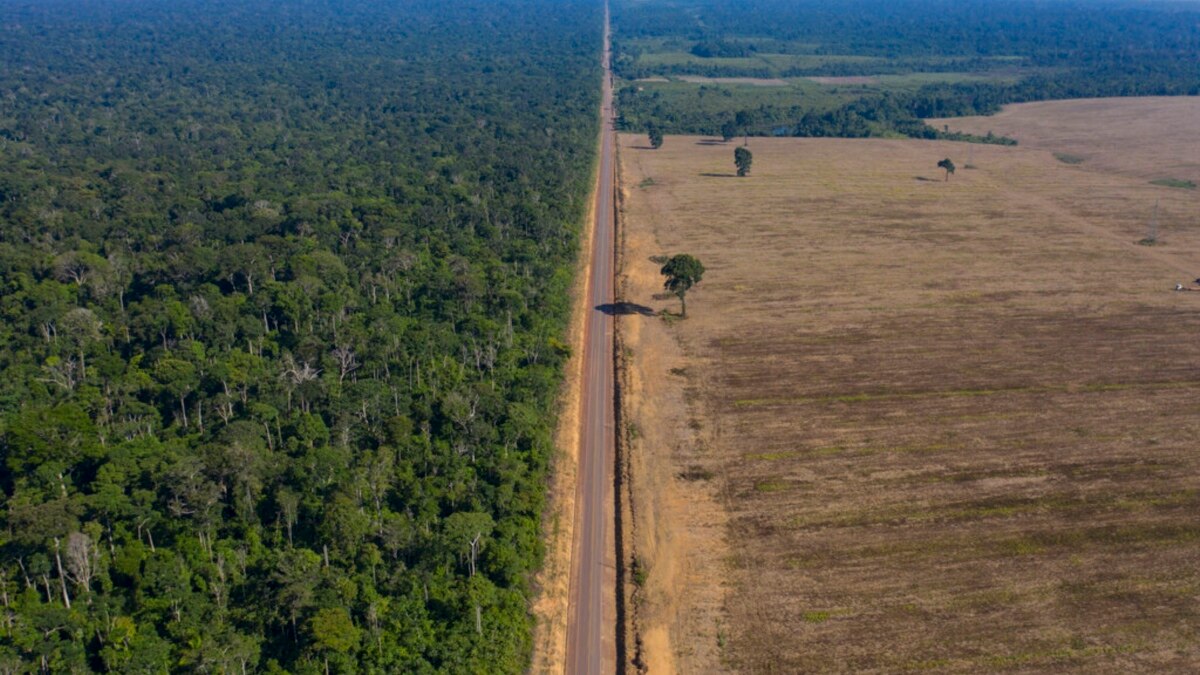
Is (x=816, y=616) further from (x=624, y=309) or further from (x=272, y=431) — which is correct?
(x=624, y=309)

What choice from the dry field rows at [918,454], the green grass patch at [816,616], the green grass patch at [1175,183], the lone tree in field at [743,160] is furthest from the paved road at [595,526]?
the green grass patch at [1175,183]

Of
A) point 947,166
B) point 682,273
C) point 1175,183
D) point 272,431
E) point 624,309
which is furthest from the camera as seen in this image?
point 947,166

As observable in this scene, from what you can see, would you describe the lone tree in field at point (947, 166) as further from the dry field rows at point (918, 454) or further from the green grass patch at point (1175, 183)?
the dry field rows at point (918, 454)

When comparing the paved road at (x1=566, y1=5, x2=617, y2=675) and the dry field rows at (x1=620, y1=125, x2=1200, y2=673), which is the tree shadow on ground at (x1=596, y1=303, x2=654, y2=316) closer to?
the paved road at (x1=566, y1=5, x2=617, y2=675)

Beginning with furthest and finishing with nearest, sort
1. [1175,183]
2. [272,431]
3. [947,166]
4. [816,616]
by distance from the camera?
1. [947,166]
2. [1175,183]
3. [272,431]
4. [816,616]

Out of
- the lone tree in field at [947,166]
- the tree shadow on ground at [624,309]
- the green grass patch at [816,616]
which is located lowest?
the green grass patch at [816,616]

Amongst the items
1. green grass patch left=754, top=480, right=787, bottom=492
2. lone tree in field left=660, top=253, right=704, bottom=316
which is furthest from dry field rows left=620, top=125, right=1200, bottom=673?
lone tree in field left=660, top=253, right=704, bottom=316

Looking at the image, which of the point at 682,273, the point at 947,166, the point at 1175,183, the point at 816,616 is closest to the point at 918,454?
the point at 816,616
